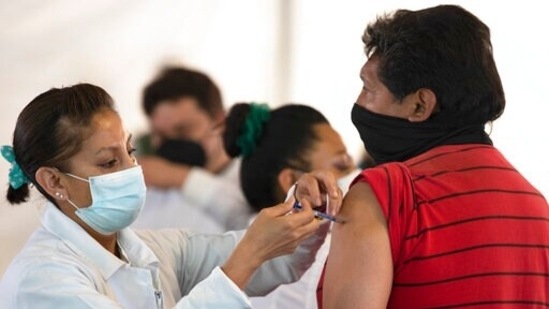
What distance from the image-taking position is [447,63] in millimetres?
1327

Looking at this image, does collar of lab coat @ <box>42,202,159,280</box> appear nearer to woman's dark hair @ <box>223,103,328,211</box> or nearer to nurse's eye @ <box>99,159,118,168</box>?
nurse's eye @ <box>99,159,118,168</box>

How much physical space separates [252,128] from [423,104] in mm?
900

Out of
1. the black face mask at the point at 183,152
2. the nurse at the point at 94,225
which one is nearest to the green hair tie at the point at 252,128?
the nurse at the point at 94,225

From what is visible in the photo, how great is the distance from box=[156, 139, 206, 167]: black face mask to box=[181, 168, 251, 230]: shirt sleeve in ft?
0.39

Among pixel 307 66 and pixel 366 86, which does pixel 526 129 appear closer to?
pixel 307 66

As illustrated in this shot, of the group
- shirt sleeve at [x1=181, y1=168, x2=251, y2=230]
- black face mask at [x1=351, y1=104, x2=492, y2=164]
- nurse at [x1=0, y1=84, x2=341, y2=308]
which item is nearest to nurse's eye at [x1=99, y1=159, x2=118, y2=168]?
nurse at [x1=0, y1=84, x2=341, y2=308]

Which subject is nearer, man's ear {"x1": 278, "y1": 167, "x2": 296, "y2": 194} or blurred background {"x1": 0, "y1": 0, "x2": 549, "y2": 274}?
man's ear {"x1": 278, "y1": 167, "x2": 296, "y2": 194}

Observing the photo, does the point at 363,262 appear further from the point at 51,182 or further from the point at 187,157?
the point at 187,157

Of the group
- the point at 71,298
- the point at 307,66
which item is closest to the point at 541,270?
the point at 71,298

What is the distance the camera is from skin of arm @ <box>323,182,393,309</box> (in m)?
1.26

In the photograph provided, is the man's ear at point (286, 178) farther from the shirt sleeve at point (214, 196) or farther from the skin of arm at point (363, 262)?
the skin of arm at point (363, 262)

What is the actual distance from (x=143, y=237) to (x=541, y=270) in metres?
0.79

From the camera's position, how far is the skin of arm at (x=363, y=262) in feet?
4.14

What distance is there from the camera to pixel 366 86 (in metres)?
1.43
